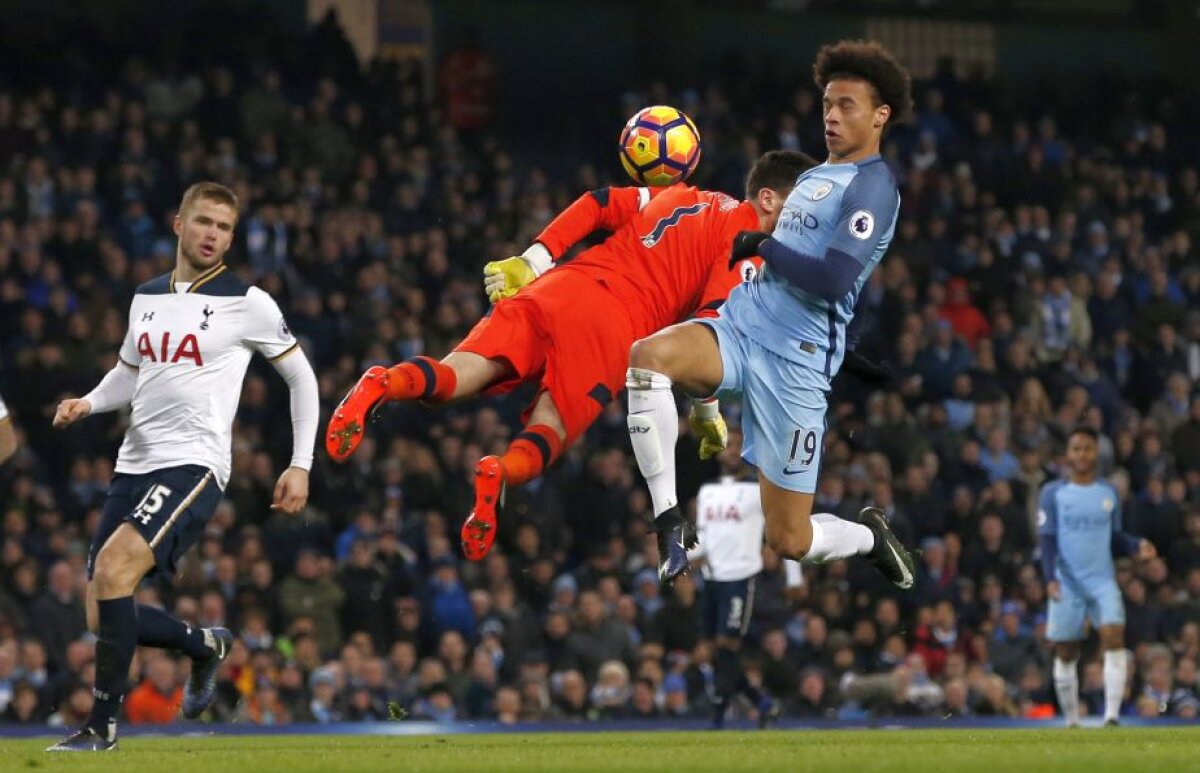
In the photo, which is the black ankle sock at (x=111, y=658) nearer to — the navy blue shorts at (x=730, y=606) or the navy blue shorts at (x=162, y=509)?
the navy blue shorts at (x=162, y=509)

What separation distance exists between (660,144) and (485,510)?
88.9 inches

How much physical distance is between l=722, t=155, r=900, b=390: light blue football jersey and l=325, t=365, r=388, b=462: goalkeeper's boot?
1.59 metres

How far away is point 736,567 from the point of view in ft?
48.6

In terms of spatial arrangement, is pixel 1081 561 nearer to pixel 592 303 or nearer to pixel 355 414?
pixel 592 303

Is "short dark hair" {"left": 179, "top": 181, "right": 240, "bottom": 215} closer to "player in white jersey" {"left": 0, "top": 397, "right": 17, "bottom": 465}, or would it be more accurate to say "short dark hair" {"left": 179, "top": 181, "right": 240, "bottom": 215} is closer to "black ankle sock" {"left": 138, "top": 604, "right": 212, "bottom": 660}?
"player in white jersey" {"left": 0, "top": 397, "right": 17, "bottom": 465}

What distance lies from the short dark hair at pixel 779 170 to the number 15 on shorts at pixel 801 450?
56.8 inches

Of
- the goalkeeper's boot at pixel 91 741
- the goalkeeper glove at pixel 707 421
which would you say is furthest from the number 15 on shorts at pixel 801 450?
the goalkeeper's boot at pixel 91 741

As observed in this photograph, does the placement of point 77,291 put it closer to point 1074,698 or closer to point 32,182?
point 32,182

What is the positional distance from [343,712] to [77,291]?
430 centimetres

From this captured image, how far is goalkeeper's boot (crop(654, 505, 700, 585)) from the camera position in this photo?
8.59 m

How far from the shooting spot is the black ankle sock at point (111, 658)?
352 inches

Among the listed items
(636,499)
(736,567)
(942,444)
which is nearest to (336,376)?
(636,499)

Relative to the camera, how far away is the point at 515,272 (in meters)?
9.68

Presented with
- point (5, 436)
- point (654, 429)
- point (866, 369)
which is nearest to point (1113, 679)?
point (866, 369)
